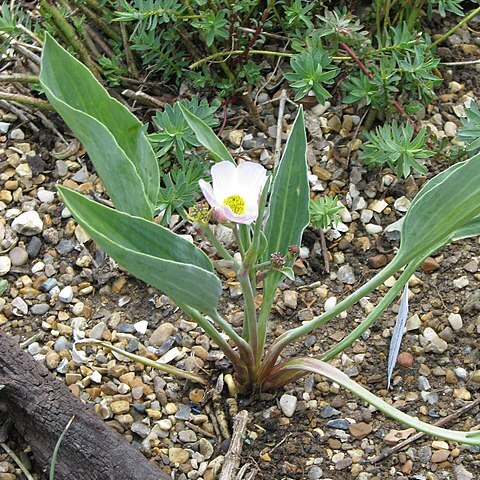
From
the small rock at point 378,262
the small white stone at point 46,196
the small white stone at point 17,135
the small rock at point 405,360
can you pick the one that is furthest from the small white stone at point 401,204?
the small white stone at point 17,135

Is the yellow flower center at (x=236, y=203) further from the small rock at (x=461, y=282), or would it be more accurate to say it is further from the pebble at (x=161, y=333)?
the small rock at (x=461, y=282)

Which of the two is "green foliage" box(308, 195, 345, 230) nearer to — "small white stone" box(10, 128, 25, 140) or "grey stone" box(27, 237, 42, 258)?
"grey stone" box(27, 237, 42, 258)

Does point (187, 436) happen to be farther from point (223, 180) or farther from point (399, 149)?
point (399, 149)

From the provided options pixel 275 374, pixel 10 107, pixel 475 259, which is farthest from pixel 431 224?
pixel 10 107

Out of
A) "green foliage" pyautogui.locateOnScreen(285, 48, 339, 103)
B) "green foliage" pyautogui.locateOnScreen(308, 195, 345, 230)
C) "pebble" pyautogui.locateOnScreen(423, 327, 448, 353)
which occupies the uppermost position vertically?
"green foliage" pyautogui.locateOnScreen(285, 48, 339, 103)

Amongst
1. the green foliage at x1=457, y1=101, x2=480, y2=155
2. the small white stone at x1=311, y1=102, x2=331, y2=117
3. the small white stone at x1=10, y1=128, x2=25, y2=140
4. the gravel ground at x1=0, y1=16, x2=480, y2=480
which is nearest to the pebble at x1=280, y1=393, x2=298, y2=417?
the gravel ground at x1=0, y1=16, x2=480, y2=480

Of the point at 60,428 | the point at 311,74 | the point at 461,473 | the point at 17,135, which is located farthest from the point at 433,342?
the point at 17,135
